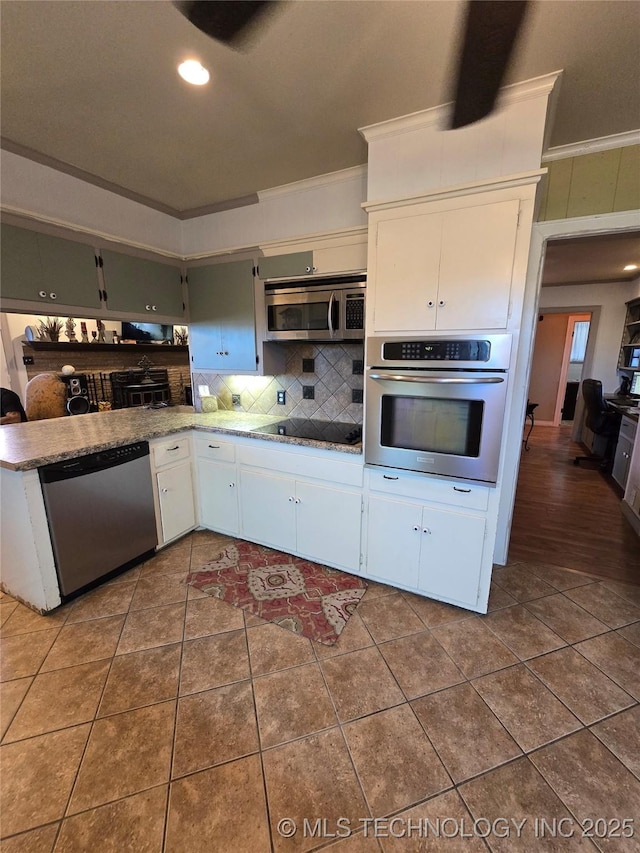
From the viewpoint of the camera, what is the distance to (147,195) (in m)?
2.62

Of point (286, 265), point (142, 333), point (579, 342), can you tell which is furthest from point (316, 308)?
point (579, 342)

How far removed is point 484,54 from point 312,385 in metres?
1.98

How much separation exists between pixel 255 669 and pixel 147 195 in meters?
3.23

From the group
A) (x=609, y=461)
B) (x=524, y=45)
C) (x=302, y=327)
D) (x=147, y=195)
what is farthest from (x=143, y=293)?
(x=609, y=461)

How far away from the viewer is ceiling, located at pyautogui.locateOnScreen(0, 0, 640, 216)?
122 cm

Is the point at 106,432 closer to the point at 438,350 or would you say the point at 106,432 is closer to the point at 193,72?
the point at 193,72

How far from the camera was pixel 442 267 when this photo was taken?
1.75 metres

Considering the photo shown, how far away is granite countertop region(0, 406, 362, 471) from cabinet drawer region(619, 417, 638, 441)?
11.7 feet

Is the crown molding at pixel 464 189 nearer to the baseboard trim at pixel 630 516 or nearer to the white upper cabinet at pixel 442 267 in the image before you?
the white upper cabinet at pixel 442 267

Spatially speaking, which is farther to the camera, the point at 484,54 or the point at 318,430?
the point at 318,430

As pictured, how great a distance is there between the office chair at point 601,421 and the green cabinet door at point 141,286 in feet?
17.3

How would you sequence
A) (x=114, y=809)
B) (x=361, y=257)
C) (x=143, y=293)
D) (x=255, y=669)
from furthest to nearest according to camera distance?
(x=143, y=293), (x=361, y=257), (x=255, y=669), (x=114, y=809)

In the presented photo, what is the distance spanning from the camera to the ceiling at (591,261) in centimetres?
351

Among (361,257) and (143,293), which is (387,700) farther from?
(143,293)
